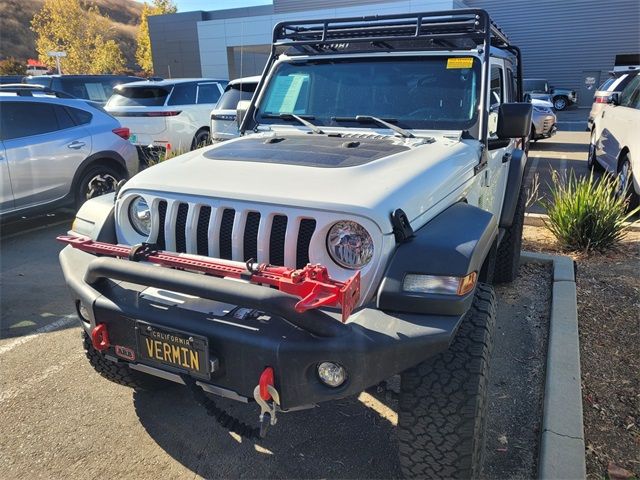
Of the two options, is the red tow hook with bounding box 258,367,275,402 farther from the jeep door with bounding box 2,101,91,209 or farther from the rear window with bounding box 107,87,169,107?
the rear window with bounding box 107,87,169,107

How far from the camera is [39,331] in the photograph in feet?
13.4

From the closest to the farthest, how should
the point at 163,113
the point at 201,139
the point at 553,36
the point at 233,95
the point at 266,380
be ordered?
the point at 266,380
the point at 233,95
the point at 163,113
the point at 201,139
the point at 553,36

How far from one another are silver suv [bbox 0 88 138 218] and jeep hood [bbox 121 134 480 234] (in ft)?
13.3

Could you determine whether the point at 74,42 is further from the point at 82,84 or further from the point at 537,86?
the point at 537,86

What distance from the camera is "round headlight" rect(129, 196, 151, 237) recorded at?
108 inches

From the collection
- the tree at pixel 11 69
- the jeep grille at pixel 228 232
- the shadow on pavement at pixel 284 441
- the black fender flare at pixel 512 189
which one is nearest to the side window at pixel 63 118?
the shadow on pavement at pixel 284 441

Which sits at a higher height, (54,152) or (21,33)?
(21,33)

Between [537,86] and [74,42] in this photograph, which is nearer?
[537,86]

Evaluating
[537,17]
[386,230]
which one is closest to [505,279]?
[386,230]

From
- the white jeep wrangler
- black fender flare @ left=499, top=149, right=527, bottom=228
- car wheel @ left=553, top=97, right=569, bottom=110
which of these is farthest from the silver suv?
car wheel @ left=553, top=97, right=569, bottom=110

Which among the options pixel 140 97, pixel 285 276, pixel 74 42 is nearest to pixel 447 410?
pixel 285 276

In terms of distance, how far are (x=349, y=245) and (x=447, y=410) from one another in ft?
2.55

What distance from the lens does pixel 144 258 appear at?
2373 millimetres

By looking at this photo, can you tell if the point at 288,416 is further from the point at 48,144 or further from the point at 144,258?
the point at 48,144
